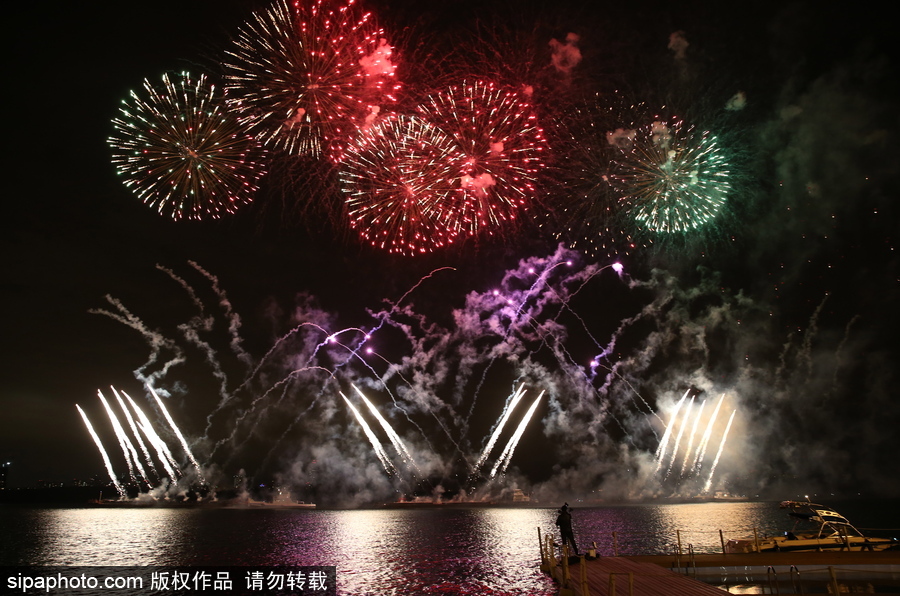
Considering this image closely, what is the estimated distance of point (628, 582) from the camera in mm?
18906

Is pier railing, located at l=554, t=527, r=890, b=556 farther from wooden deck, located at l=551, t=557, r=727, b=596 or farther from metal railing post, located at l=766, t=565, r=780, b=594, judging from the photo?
wooden deck, located at l=551, t=557, r=727, b=596

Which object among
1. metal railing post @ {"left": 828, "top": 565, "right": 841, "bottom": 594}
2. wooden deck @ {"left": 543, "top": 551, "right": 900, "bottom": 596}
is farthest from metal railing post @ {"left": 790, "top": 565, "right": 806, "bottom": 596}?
metal railing post @ {"left": 828, "top": 565, "right": 841, "bottom": 594}

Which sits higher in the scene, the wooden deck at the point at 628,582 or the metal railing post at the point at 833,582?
the metal railing post at the point at 833,582

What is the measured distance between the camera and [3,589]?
30391mm

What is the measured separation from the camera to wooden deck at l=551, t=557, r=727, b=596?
18328 mm

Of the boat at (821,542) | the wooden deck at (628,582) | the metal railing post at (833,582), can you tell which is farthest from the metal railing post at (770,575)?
the metal railing post at (833,582)

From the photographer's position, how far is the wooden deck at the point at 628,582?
1833 cm

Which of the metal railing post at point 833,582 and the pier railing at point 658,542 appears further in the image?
the pier railing at point 658,542

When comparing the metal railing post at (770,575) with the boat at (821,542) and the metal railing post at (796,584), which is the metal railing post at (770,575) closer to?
the metal railing post at (796,584)

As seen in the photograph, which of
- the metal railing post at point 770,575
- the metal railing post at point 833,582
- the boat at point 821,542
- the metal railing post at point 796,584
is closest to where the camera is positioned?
the metal railing post at point 833,582

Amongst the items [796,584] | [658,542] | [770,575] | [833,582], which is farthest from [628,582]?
[658,542]

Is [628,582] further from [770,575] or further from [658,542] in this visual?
[658,542]

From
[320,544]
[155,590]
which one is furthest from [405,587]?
[320,544]

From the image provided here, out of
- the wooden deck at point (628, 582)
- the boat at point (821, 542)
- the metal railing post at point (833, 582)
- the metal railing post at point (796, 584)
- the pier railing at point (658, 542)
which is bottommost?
the pier railing at point (658, 542)
